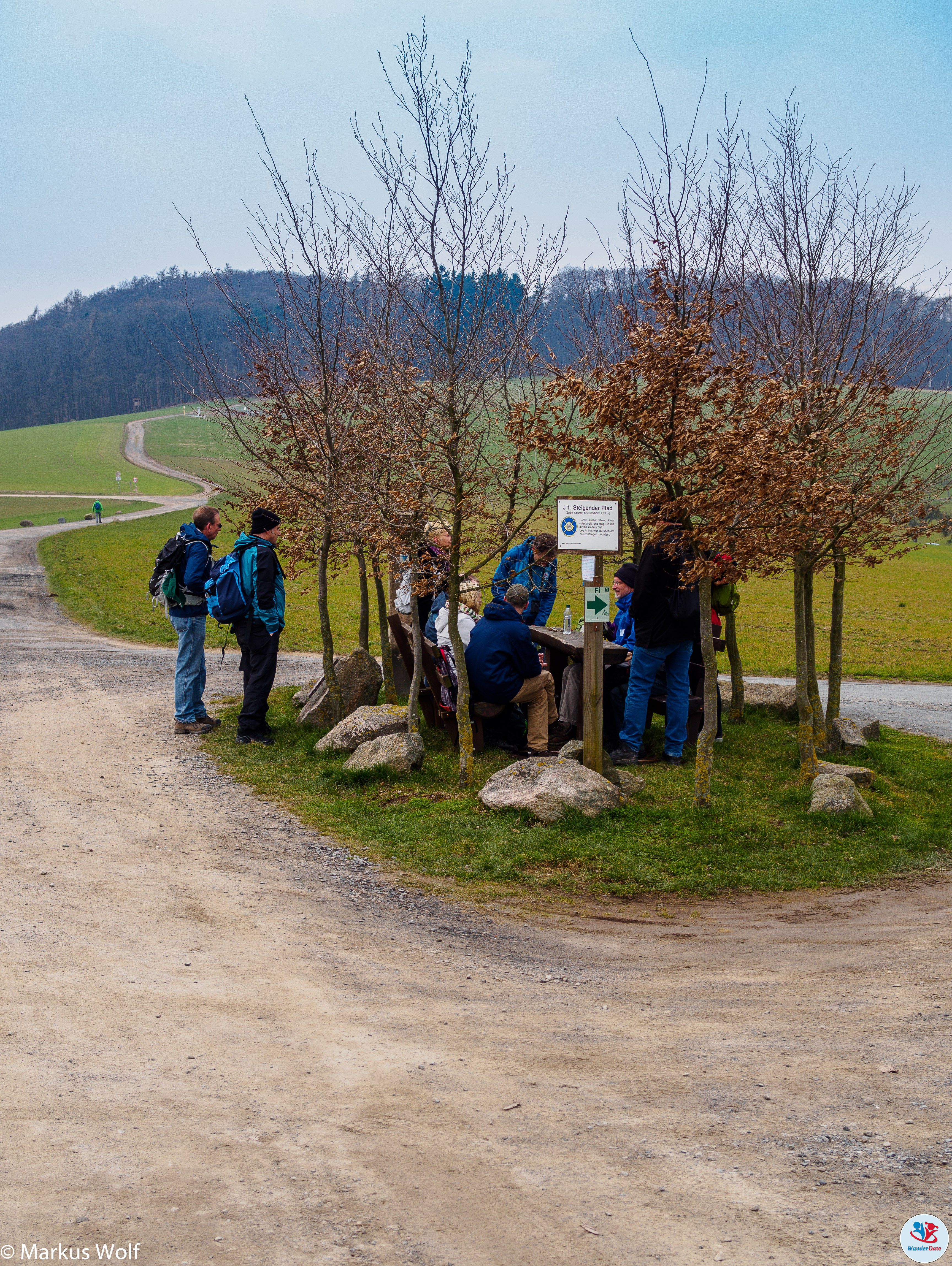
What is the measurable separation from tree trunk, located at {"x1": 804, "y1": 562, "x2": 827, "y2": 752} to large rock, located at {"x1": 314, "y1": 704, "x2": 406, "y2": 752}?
3.72 meters

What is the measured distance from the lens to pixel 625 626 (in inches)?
367

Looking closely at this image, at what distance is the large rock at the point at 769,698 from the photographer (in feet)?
33.7

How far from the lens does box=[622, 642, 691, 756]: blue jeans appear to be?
322 inches

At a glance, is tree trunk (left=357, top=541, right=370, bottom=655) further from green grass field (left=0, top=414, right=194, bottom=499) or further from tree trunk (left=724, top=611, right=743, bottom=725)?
green grass field (left=0, top=414, right=194, bottom=499)

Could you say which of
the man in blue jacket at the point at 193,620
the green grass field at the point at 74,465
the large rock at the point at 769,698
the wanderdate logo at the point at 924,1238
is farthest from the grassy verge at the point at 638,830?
the green grass field at the point at 74,465

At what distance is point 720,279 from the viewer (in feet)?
27.3

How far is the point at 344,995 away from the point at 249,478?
10.3m

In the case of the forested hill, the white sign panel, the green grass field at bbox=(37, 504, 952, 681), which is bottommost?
the green grass field at bbox=(37, 504, 952, 681)

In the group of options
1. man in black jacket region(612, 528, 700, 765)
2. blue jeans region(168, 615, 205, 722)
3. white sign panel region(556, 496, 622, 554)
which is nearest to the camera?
white sign panel region(556, 496, 622, 554)

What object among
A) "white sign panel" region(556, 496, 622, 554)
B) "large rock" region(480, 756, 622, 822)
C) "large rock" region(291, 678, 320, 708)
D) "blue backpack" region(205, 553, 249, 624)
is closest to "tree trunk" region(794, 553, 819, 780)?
"white sign panel" region(556, 496, 622, 554)

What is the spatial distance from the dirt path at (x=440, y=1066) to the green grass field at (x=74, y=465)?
6214 centimetres

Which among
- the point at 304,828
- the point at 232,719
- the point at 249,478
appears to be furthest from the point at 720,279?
the point at 249,478

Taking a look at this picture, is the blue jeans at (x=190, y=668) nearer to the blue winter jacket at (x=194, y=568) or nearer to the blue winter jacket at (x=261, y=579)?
the blue winter jacket at (x=194, y=568)

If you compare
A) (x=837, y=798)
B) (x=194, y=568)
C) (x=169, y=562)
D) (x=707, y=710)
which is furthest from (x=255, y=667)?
(x=837, y=798)
